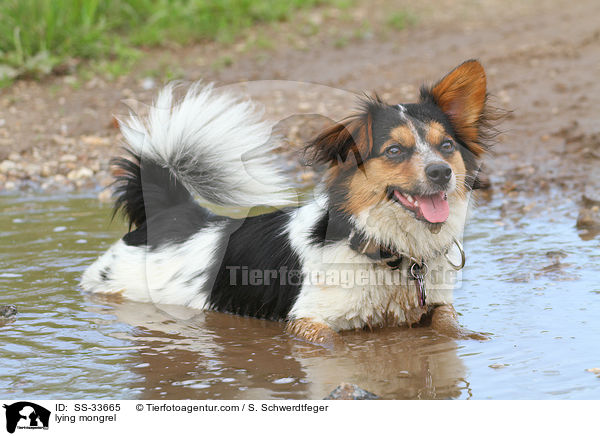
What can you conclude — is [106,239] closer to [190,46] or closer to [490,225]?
[490,225]

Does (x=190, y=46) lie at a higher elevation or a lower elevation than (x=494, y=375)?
higher

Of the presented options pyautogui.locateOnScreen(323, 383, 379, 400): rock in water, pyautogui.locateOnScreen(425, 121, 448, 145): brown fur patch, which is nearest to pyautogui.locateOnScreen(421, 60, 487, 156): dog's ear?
pyautogui.locateOnScreen(425, 121, 448, 145): brown fur patch

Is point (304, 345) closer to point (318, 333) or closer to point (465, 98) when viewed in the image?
point (318, 333)

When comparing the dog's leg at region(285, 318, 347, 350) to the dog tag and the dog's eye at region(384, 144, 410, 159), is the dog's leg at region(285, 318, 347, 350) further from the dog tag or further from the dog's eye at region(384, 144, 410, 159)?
the dog's eye at region(384, 144, 410, 159)

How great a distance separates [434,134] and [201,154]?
1.64 meters

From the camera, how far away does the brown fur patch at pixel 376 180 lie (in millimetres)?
4012

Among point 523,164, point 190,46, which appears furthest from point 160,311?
point 190,46

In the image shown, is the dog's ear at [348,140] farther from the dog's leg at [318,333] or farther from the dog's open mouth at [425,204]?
the dog's leg at [318,333]

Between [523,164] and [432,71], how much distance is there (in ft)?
10.6

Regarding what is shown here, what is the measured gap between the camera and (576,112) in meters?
8.74

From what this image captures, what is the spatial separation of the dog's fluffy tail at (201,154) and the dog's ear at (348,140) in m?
0.60

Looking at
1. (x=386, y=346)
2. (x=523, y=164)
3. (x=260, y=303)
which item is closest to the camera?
(x=386, y=346)
